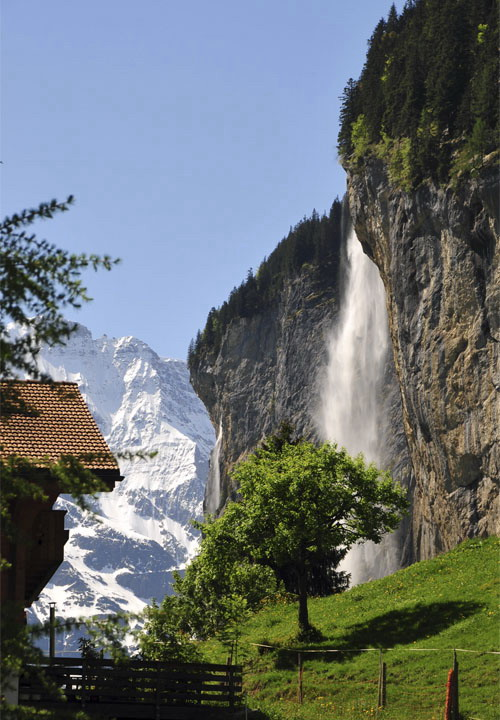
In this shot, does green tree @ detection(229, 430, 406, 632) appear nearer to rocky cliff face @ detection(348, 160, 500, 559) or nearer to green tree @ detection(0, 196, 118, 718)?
rocky cliff face @ detection(348, 160, 500, 559)

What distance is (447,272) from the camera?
65.7 m

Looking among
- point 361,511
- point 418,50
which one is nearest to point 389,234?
point 418,50

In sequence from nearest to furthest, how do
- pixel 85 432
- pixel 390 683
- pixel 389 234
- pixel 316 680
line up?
pixel 85 432 → pixel 390 683 → pixel 316 680 → pixel 389 234

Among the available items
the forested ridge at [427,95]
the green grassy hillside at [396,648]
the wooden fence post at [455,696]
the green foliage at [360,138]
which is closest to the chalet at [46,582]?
the green grassy hillside at [396,648]

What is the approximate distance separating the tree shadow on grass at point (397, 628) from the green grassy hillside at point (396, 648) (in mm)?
46

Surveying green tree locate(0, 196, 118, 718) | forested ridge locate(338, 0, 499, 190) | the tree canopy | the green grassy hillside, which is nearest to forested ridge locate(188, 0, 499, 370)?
forested ridge locate(338, 0, 499, 190)

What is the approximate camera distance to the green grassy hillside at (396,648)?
1187 inches

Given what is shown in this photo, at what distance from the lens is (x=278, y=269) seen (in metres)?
136

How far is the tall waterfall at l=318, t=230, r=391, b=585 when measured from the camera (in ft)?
305

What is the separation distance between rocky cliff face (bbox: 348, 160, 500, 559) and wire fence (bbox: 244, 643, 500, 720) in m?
24.2

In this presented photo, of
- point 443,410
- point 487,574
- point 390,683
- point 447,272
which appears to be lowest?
point 390,683

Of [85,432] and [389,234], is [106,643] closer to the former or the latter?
[85,432]

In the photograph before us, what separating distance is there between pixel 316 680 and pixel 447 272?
121ft

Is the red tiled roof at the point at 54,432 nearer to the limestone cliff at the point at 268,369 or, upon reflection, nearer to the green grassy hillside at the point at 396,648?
the green grassy hillside at the point at 396,648
